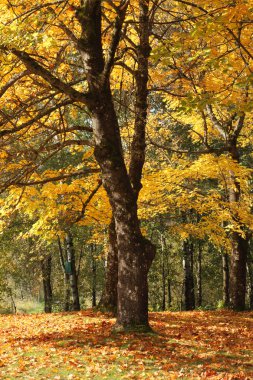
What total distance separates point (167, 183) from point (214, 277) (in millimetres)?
25365

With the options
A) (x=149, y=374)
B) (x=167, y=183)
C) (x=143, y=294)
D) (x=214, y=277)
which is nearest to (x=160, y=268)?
(x=214, y=277)

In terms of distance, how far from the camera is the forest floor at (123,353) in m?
5.61

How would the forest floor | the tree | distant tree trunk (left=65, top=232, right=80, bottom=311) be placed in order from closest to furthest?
the forest floor
the tree
distant tree trunk (left=65, top=232, right=80, bottom=311)

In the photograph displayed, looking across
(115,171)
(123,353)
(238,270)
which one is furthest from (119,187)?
(238,270)

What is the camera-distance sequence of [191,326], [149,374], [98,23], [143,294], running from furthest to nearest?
[191,326]
[143,294]
[98,23]
[149,374]

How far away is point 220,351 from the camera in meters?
6.91

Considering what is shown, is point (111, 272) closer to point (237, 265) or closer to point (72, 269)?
point (237, 265)

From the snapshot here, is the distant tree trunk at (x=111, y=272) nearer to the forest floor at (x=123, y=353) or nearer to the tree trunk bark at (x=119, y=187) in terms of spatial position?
the forest floor at (x=123, y=353)

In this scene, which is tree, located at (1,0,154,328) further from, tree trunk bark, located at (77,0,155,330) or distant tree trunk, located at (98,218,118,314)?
distant tree trunk, located at (98,218,118,314)

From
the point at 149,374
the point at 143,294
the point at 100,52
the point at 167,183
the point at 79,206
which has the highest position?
the point at 100,52

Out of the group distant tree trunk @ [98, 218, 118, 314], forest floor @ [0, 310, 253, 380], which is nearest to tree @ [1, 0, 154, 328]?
forest floor @ [0, 310, 253, 380]

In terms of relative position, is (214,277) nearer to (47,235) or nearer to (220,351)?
(47,235)

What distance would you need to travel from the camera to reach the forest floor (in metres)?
5.61

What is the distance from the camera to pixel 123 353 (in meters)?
6.49
